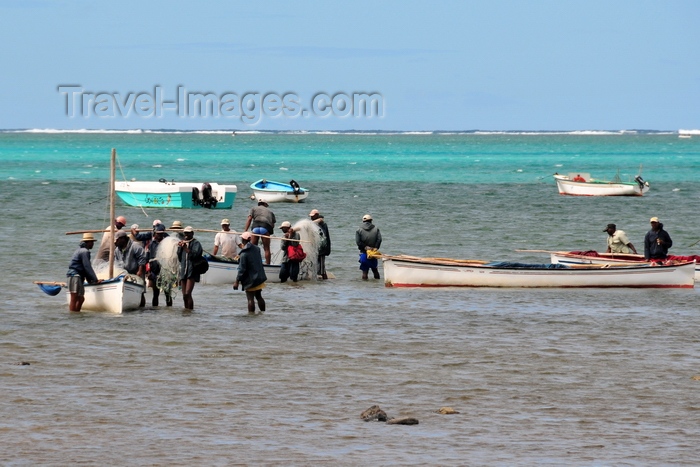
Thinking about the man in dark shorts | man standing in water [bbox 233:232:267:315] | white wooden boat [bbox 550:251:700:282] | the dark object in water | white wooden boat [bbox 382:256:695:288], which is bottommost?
the dark object in water

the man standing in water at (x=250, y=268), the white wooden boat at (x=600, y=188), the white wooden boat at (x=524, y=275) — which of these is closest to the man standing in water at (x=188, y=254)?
the man standing in water at (x=250, y=268)

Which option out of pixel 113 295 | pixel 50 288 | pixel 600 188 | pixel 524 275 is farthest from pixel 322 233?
pixel 600 188

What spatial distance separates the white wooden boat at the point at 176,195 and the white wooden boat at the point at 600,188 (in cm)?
2454

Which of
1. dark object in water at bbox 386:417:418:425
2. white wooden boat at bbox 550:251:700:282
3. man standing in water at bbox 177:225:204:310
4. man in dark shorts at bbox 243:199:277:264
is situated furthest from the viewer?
white wooden boat at bbox 550:251:700:282

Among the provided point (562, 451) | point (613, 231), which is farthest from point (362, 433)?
point (613, 231)

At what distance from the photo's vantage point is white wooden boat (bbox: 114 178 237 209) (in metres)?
60.4

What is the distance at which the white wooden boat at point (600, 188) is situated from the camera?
7347cm

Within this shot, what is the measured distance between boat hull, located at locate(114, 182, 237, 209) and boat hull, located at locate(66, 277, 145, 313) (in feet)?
126

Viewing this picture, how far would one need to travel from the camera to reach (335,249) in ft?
124

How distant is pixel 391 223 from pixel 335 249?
519 inches

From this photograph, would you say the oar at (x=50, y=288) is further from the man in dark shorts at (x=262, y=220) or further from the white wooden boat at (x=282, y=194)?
the white wooden boat at (x=282, y=194)

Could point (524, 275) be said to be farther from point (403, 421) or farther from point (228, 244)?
point (403, 421)

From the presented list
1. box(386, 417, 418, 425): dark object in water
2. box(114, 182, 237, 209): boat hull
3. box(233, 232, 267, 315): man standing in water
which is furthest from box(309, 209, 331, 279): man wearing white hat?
box(114, 182, 237, 209): boat hull

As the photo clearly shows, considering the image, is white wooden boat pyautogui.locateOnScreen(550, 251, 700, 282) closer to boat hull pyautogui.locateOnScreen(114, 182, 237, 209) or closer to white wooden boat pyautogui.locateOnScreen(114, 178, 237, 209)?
white wooden boat pyautogui.locateOnScreen(114, 178, 237, 209)
